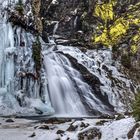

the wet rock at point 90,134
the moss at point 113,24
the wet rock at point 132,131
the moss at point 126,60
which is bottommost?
the wet rock at point 90,134

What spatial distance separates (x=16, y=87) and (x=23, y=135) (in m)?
14.3

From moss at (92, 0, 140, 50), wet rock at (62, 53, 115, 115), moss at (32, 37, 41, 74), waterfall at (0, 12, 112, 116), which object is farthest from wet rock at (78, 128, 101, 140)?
moss at (92, 0, 140, 50)

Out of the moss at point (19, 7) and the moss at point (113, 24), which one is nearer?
the moss at point (19, 7)

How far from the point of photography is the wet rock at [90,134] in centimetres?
1104

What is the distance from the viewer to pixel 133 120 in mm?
10406

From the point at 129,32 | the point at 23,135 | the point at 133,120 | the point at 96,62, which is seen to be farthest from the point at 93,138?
the point at 129,32

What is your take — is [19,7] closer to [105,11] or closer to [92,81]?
[92,81]

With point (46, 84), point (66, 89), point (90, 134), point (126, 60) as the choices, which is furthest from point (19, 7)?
point (90, 134)

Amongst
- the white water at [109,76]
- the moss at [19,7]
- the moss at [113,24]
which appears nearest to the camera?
the white water at [109,76]

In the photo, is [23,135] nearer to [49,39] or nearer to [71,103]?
[71,103]

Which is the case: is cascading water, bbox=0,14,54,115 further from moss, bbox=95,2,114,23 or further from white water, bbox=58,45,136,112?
moss, bbox=95,2,114,23

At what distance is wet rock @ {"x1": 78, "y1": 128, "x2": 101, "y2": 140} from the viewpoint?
11039mm

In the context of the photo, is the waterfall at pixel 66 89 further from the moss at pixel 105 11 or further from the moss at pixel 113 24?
the moss at pixel 105 11

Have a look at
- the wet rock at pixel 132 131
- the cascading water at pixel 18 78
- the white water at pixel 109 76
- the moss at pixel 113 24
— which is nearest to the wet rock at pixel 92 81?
the white water at pixel 109 76
